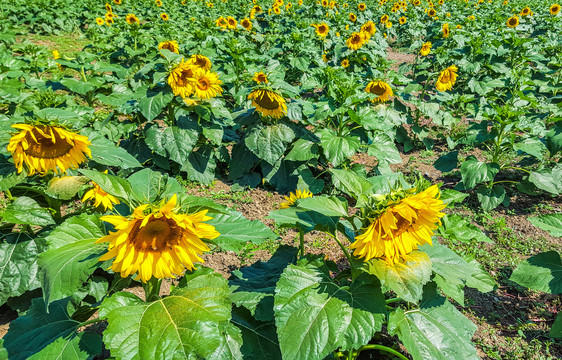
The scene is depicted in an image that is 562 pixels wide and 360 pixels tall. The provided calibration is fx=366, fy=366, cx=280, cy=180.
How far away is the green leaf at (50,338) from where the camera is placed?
1.63 metres

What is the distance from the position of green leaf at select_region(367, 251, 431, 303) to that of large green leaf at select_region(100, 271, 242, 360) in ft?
2.26

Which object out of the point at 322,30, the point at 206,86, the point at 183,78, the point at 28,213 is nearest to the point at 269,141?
the point at 206,86

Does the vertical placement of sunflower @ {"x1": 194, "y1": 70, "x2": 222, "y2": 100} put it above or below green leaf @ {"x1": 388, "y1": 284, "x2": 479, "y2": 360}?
above

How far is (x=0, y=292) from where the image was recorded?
7.52 ft

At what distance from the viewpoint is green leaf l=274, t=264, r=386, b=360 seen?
1.58 meters

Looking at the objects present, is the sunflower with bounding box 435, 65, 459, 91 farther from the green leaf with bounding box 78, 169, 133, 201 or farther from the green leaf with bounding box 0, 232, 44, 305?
the green leaf with bounding box 0, 232, 44, 305

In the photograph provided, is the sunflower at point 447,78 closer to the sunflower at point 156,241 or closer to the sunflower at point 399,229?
the sunflower at point 399,229

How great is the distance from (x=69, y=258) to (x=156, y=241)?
15.3 inches

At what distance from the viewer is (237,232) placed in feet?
5.49

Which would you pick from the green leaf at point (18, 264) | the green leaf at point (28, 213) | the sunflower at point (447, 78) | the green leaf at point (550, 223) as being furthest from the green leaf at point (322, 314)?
the sunflower at point (447, 78)

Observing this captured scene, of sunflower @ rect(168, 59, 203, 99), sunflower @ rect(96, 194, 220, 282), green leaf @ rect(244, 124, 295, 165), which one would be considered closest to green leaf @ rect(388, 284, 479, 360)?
sunflower @ rect(96, 194, 220, 282)

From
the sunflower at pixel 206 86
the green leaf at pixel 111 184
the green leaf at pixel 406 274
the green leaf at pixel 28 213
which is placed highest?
the green leaf at pixel 111 184

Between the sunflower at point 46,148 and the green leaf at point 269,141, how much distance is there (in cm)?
213

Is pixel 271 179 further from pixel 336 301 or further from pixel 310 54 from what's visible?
pixel 310 54
